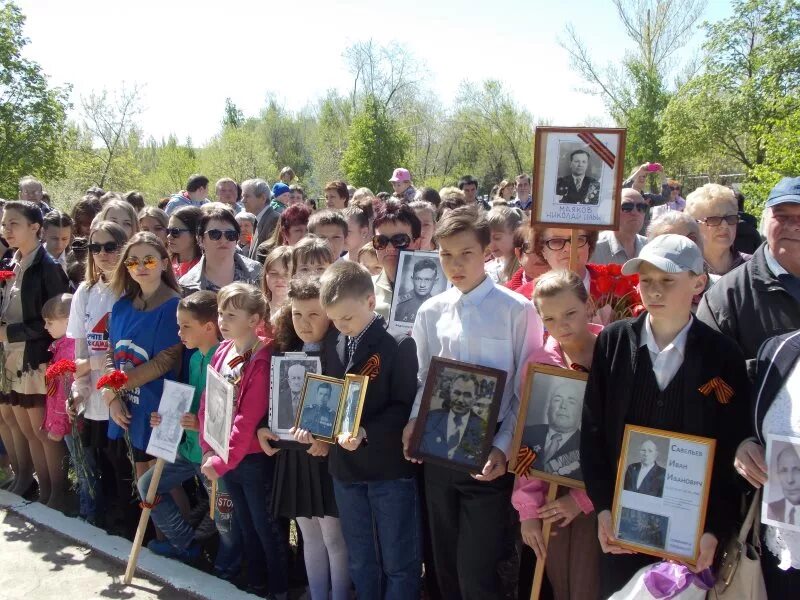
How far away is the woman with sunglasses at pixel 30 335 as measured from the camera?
5.27 metres

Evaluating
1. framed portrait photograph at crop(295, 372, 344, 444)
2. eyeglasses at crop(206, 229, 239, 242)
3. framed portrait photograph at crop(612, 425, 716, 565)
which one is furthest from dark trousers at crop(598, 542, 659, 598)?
eyeglasses at crop(206, 229, 239, 242)

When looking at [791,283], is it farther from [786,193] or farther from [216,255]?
[216,255]

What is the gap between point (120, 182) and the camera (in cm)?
2683

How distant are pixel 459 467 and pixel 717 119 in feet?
74.1

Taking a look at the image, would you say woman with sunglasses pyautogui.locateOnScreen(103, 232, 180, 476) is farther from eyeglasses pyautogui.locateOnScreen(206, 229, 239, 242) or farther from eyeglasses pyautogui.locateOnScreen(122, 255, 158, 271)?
eyeglasses pyautogui.locateOnScreen(206, 229, 239, 242)

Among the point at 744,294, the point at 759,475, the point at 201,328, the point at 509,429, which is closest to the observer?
the point at 759,475

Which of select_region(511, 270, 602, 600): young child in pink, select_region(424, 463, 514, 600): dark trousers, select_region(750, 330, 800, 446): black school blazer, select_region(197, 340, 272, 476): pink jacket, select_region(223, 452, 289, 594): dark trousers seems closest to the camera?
select_region(750, 330, 800, 446): black school blazer

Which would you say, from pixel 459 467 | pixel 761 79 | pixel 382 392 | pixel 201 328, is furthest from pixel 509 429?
pixel 761 79

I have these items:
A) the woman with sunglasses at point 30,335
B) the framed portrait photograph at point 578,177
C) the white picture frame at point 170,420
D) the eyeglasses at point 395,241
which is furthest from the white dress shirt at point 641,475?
the woman with sunglasses at point 30,335

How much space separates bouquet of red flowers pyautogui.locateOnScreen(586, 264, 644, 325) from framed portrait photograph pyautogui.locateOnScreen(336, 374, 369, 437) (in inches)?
49.4

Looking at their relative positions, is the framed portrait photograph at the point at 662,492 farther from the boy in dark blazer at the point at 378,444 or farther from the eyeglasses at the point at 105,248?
the eyeglasses at the point at 105,248

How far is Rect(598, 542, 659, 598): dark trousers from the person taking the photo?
8.41ft

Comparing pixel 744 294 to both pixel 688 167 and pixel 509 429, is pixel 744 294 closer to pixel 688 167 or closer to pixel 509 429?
pixel 509 429

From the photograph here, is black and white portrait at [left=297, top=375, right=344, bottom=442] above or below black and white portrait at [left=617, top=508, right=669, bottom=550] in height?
above
